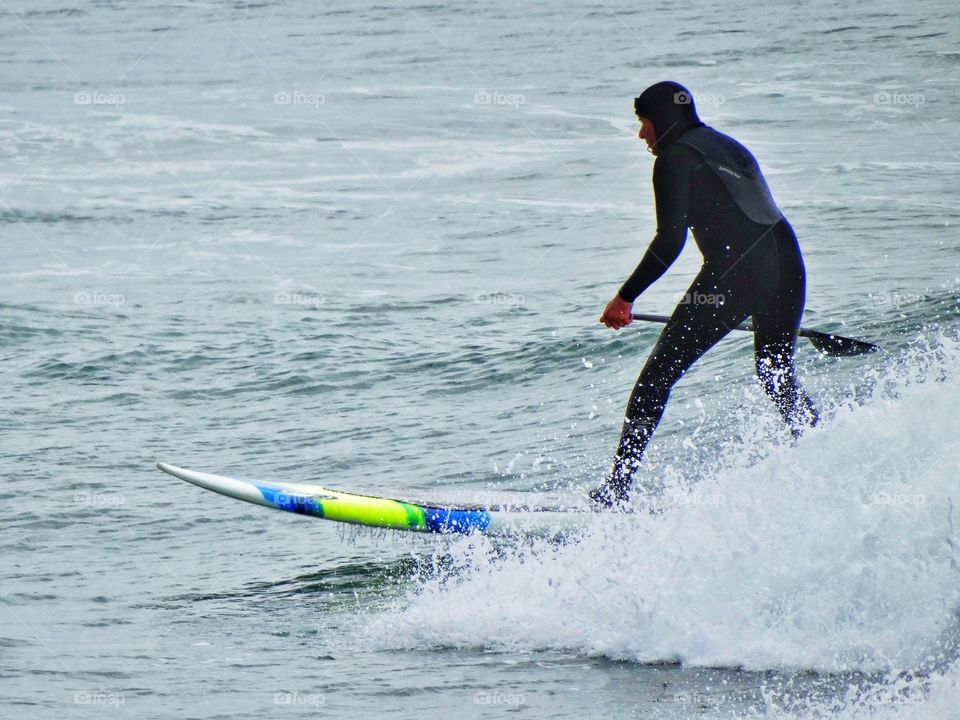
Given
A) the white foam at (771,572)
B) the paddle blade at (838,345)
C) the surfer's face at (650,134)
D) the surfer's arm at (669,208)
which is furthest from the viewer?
the paddle blade at (838,345)

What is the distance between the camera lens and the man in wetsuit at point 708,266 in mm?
5418

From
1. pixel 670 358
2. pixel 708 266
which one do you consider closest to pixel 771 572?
pixel 670 358

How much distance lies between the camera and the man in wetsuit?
542cm

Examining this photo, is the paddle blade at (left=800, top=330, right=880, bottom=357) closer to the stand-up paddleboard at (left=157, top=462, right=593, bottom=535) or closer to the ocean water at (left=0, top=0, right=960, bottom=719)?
the ocean water at (left=0, top=0, right=960, bottom=719)

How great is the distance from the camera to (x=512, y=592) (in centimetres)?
525

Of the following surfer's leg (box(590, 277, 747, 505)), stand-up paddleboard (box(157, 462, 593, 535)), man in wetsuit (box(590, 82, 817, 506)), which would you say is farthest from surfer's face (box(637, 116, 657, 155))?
stand-up paddleboard (box(157, 462, 593, 535))

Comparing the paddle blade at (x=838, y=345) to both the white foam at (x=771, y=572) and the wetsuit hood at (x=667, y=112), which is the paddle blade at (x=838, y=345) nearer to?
the white foam at (x=771, y=572)

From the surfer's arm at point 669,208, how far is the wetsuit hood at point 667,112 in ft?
0.28

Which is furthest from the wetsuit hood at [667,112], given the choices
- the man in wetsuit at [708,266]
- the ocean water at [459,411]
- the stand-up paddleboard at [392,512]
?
the stand-up paddleboard at [392,512]

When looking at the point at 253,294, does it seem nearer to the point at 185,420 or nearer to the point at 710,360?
the point at 185,420

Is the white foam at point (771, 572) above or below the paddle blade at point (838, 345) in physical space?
below

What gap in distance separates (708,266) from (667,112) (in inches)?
25.1

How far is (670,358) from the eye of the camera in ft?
18.2

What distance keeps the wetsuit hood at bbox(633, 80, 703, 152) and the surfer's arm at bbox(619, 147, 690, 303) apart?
85 mm
